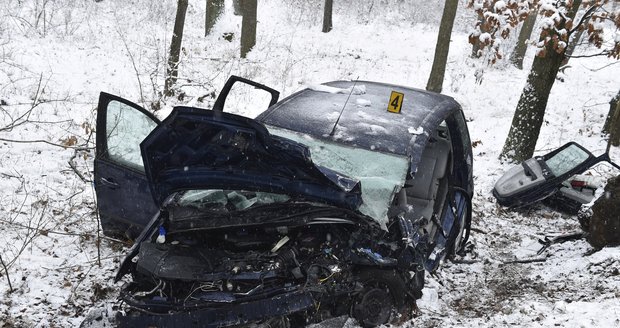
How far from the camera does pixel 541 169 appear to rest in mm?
7918

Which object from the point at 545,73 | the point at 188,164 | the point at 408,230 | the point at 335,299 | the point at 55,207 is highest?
the point at 545,73

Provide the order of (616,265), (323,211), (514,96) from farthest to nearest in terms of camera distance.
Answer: (514,96)
(616,265)
(323,211)

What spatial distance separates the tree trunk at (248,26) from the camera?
13.4 meters

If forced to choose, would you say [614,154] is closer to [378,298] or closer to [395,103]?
[395,103]

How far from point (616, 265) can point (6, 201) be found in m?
6.49

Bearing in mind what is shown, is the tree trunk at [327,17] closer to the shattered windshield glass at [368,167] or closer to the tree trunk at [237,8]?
the tree trunk at [237,8]

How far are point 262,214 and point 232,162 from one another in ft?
1.44

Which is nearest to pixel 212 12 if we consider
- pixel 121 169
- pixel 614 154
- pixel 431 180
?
pixel 614 154

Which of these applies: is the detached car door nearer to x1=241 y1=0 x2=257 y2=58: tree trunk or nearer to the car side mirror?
the car side mirror

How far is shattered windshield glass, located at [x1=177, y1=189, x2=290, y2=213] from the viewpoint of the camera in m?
4.04

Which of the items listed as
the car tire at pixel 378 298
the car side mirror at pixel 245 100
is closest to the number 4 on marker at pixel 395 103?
the car tire at pixel 378 298

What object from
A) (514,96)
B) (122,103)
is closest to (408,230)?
(122,103)

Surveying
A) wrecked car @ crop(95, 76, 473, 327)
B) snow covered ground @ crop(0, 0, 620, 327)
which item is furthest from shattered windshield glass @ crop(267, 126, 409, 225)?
snow covered ground @ crop(0, 0, 620, 327)

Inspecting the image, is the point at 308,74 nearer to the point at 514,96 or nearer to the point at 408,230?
the point at 514,96
